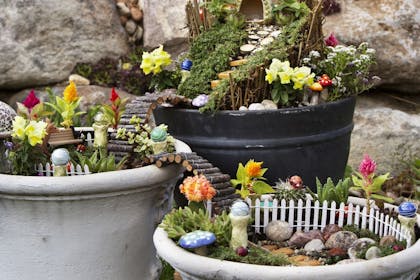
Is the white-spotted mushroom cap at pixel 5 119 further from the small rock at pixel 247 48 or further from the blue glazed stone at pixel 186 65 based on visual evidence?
the small rock at pixel 247 48

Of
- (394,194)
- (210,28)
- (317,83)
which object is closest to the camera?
(317,83)

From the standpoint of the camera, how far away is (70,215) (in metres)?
2.74

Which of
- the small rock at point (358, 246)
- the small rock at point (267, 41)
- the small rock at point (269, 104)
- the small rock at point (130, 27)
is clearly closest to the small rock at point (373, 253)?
the small rock at point (358, 246)

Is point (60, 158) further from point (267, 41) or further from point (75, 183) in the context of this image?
point (267, 41)

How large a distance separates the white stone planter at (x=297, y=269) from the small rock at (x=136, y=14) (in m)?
3.24

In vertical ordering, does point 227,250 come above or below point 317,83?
below

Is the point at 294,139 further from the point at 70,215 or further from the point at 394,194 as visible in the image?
the point at 394,194

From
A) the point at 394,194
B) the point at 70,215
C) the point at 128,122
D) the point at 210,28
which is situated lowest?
the point at 394,194

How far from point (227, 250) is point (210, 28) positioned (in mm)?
1521

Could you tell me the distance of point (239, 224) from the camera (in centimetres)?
239

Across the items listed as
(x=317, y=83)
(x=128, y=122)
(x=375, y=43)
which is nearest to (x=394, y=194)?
(x=375, y=43)

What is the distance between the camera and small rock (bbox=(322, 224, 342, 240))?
2.68 meters

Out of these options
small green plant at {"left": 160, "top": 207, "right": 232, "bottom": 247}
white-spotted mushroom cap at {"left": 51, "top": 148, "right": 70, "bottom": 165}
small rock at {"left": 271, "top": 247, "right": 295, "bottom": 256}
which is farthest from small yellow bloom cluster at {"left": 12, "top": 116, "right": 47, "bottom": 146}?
small rock at {"left": 271, "top": 247, "right": 295, "bottom": 256}

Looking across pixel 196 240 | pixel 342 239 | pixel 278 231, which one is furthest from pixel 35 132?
pixel 342 239
